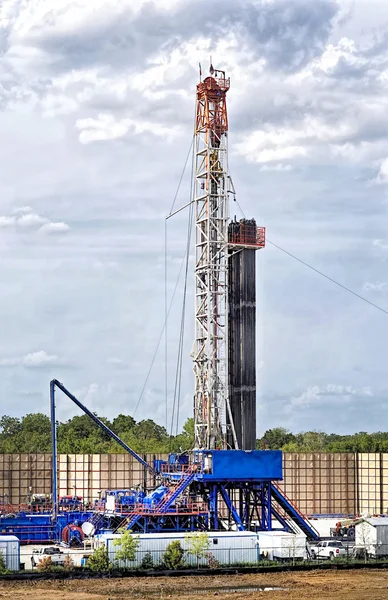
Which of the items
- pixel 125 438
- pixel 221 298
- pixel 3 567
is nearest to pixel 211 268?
pixel 221 298

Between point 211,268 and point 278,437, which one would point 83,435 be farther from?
point 211,268

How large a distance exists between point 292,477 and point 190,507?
24803 millimetres

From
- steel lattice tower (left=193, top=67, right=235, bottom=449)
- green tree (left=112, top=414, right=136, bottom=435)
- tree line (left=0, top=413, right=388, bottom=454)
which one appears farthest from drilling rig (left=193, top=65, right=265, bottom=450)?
green tree (left=112, top=414, right=136, bottom=435)

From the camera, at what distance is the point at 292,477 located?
75.2 m

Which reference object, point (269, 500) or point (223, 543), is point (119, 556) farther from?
point (269, 500)

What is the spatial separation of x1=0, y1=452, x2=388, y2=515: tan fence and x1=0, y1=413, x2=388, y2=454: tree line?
2230cm

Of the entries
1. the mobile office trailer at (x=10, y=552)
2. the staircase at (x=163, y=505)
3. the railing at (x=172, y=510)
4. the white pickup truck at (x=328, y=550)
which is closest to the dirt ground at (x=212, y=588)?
the mobile office trailer at (x=10, y=552)

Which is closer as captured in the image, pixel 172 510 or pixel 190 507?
pixel 172 510

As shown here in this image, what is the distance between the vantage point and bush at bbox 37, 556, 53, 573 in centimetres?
4225

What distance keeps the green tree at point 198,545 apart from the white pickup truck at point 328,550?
6122 mm

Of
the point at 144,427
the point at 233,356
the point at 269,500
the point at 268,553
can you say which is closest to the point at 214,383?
the point at 233,356

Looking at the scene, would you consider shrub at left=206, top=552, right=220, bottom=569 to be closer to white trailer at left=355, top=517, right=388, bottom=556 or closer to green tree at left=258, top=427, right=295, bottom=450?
white trailer at left=355, top=517, right=388, bottom=556

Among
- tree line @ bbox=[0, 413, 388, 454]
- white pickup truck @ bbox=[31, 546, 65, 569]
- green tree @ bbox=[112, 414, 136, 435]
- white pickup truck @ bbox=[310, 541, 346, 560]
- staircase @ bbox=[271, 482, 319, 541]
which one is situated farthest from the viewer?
green tree @ bbox=[112, 414, 136, 435]

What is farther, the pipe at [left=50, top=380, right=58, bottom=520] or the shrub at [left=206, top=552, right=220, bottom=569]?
the pipe at [left=50, top=380, right=58, bottom=520]
